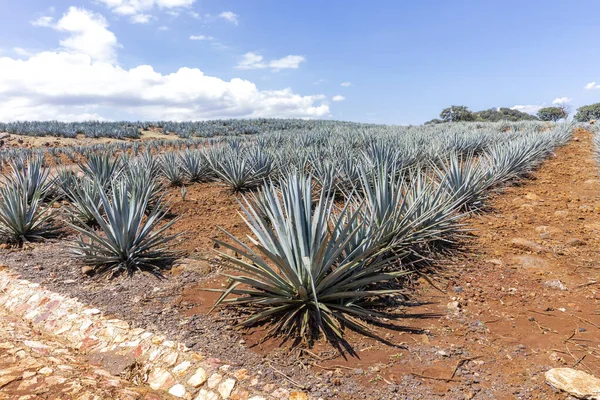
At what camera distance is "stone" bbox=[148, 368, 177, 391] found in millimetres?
2014

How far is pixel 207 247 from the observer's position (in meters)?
4.08

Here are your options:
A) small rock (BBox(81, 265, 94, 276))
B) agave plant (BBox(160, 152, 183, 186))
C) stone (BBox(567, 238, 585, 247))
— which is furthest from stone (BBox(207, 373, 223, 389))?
agave plant (BBox(160, 152, 183, 186))

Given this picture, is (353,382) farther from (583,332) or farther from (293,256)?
(583,332)

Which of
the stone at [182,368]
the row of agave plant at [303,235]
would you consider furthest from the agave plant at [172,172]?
the stone at [182,368]

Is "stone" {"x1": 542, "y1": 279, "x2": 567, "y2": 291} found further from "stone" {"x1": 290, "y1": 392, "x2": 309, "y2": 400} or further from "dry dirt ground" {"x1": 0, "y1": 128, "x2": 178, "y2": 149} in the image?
"dry dirt ground" {"x1": 0, "y1": 128, "x2": 178, "y2": 149}

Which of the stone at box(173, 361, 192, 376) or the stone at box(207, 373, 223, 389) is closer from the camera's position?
the stone at box(207, 373, 223, 389)

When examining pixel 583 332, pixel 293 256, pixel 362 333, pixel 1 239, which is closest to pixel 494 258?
pixel 583 332

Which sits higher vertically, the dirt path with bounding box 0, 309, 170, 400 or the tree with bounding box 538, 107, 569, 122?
the tree with bounding box 538, 107, 569, 122

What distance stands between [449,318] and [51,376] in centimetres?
249

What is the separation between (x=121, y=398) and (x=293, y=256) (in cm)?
126

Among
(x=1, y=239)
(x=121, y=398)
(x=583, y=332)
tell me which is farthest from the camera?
(x=1, y=239)

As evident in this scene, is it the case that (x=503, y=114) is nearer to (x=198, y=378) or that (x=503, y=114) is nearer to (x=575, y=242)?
(x=575, y=242)

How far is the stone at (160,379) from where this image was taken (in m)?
2.01

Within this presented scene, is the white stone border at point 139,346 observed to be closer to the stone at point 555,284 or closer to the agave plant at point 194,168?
the stone at point 555,284
